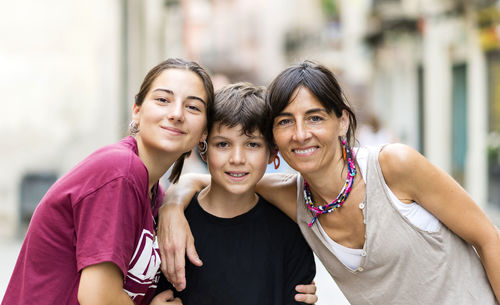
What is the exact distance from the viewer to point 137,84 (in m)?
13.5

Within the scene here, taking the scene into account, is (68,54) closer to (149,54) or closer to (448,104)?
(149,54)

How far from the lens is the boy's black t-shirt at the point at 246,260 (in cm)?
269

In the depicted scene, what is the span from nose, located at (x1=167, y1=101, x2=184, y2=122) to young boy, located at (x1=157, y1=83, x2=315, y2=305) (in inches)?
10.7

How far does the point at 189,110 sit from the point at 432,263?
50.9 inches

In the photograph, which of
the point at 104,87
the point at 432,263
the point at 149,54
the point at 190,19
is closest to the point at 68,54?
the point at 104,87

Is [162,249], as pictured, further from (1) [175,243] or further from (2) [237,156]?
(2) [237,156]

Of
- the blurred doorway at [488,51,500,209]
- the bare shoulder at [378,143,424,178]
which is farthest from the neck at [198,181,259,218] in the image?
the blurred doorway at [488,51,500,209]

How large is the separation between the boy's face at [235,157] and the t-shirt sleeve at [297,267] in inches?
14.6

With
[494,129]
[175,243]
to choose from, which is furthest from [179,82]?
[494,129]

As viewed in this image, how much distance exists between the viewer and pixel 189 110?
265cm

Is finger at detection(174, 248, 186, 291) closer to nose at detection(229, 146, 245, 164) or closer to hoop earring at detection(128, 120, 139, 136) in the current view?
nose at detection(229, 146, 245, 164)

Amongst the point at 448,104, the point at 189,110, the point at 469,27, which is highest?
the point at 469,27

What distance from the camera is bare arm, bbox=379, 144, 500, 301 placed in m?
2.59

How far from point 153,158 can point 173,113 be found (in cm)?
25
